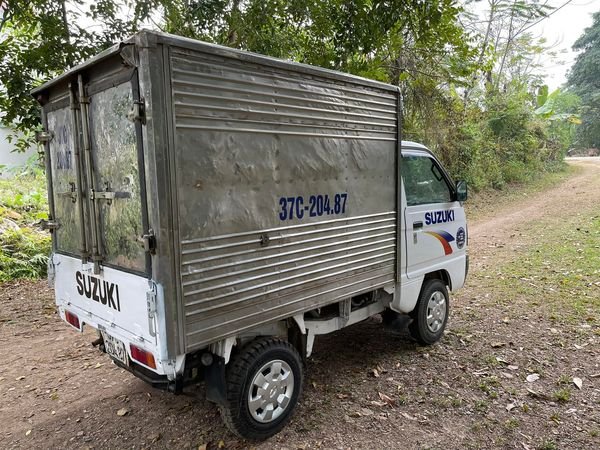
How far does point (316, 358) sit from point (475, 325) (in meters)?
1.98

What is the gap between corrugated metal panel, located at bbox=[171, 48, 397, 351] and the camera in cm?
250

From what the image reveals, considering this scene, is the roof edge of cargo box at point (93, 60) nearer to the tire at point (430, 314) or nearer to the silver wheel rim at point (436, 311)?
the tire at point (430, 314)

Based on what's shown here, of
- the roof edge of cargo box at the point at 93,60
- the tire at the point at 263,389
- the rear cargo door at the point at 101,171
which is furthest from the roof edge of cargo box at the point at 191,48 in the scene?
the tire at the point at 263,389

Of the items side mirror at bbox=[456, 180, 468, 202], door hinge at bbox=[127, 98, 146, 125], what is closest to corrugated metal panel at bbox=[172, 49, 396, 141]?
door hinge at bbox=[127, 98, 146, 125]

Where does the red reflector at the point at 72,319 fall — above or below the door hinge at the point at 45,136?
below

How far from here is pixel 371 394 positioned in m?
3.54

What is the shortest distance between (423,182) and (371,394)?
207 centimetres

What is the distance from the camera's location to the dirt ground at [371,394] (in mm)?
3021

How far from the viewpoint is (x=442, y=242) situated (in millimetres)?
4473

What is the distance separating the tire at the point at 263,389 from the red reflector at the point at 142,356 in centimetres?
49

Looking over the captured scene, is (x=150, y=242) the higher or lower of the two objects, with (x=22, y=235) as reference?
higher

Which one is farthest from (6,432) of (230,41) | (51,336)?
(230,41)

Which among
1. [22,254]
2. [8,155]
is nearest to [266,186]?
[22,254]

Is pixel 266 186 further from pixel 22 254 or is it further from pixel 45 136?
pixel 22 254
